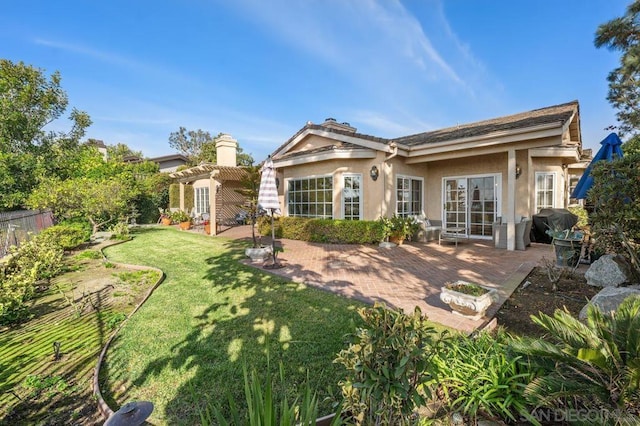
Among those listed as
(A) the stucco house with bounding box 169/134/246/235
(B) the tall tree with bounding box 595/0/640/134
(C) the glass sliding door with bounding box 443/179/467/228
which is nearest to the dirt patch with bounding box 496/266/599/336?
(C) the glass sliding door with bounding box 443/179/467/228

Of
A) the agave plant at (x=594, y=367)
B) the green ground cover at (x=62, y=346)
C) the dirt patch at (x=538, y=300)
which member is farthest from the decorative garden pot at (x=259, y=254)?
the agave plant at (x=594, y=367)

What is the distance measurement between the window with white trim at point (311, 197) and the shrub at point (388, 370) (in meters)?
10.7

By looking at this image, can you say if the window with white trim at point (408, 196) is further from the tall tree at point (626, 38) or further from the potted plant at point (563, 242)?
the tall tree at point (626, 38)

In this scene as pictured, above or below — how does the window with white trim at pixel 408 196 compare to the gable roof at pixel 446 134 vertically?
below

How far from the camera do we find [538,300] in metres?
5.13

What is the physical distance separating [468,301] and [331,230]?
7.83m

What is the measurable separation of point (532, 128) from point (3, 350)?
13.4m

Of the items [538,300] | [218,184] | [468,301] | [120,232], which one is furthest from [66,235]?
[538,300]

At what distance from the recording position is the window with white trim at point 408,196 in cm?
1271

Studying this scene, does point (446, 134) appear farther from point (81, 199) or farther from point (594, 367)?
point (81, 199)

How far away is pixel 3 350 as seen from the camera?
14.1 ft

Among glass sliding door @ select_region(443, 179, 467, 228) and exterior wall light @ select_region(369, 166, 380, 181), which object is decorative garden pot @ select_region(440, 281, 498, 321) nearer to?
exterior wall light @ select_region(369, 166, 380, 181)

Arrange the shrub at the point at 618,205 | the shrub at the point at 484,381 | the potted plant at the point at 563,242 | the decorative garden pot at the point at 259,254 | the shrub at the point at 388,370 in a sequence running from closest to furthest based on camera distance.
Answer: the shrub at the point at 388,370 → the shrub at the point at 484,381 → the shrub at the point at 618,205 → the potted plant at the point at 563,242 → the decorative garden pot at the point at 259,254

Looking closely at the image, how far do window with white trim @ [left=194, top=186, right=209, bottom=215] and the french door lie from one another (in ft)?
52.1
